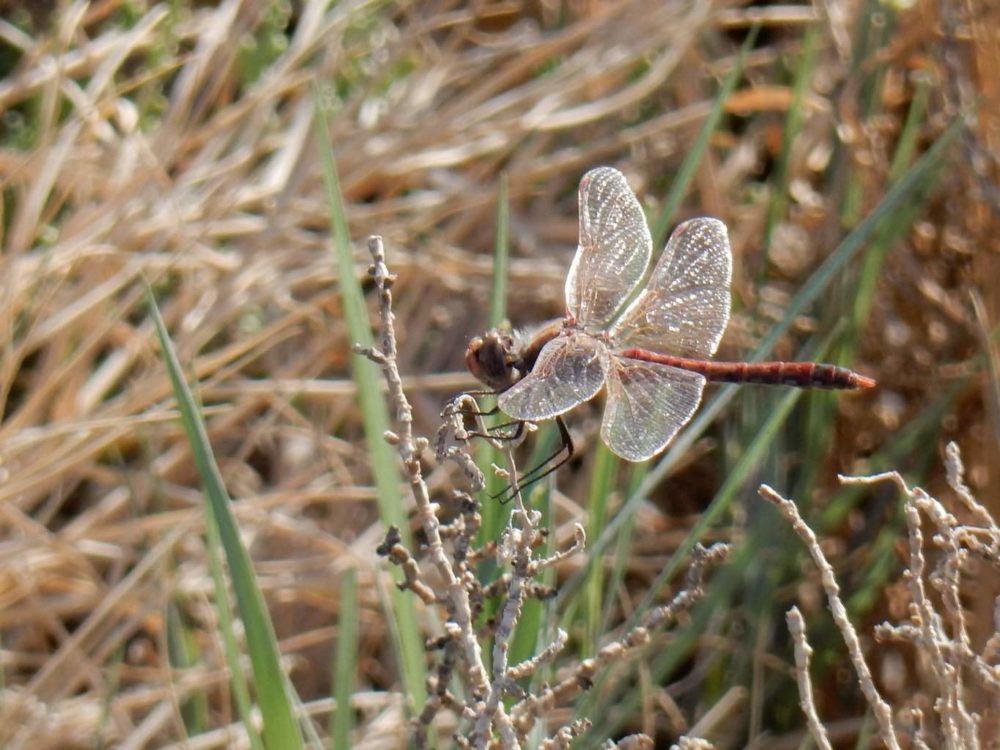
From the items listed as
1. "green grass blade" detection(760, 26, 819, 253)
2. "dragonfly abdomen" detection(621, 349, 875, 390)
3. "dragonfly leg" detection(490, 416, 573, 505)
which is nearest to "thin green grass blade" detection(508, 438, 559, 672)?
"dragonfly leg" detection(490, 416, 573, 505)

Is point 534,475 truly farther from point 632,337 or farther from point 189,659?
point 189,659

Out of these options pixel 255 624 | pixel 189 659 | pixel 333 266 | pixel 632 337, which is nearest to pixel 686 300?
pixel 632 337

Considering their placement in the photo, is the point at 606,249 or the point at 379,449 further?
the point at 606,249

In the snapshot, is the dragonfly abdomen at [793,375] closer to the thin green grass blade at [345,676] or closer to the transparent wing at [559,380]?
the transparent wing at [559,380]

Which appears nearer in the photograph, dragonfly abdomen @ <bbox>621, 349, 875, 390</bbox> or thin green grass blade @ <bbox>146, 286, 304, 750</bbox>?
thin green grass blade @ <bbox>146, 286, 304, 750</bbox>

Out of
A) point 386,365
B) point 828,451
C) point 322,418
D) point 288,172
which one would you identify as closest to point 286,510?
point 322,418

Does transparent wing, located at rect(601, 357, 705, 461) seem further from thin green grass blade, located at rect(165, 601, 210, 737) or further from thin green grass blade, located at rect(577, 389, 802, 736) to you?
thin green grass blade, located at rect(165, 601, 210, 737)

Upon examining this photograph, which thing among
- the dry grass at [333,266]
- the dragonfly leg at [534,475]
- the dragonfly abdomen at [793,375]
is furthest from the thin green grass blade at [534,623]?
the dry grass at [333,266]
